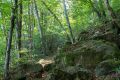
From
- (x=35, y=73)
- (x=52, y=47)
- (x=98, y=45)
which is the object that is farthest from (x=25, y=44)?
(x=98, y=45)

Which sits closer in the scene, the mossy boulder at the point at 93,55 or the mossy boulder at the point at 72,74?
the mossy boulder at the point at 72,74

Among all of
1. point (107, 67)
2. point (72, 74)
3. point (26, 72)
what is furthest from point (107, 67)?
point (26, 72)

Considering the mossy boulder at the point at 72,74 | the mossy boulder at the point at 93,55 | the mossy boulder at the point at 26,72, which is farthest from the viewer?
the mossy boulder at the point at 26,72

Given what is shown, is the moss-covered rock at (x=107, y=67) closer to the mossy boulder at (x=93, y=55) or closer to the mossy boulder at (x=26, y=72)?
the mossy boulder at (x=93, y=55)

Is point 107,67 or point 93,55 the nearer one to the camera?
point 107,67

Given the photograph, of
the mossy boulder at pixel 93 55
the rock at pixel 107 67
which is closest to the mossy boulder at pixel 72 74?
the rock at pixel 107 67

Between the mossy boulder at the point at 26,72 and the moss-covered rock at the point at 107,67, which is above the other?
the moss-covered rock at the point at 107,67

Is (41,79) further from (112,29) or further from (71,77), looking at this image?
(112,29)

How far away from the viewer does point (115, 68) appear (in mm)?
8203

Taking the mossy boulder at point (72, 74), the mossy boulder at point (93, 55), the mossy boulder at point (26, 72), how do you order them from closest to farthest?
1. the mossy boulder at point (72, 74)
2. the mossy boulder at point (93, 55)
3. the mossy boulder at point (26, 72)

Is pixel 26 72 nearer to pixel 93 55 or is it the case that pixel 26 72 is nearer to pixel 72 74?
pixel 93 55

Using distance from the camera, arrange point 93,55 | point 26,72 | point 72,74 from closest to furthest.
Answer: point 72,74
point 93,55
point 26,72

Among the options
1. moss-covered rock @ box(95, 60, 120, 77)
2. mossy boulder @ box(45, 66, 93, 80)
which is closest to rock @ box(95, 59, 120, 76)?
moss-covered rock @ box(95, 60, 120, 77)

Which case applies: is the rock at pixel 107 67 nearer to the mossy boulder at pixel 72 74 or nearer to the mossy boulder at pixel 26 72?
the mossy boulder at pixel 72 74
